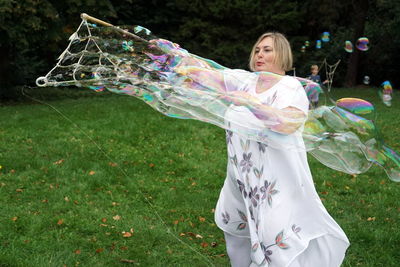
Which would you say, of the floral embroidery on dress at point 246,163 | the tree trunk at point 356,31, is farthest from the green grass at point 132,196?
the tree trunk at point 356,31

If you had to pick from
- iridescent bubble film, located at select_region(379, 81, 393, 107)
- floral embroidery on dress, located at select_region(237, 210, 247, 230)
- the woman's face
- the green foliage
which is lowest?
the green foliage

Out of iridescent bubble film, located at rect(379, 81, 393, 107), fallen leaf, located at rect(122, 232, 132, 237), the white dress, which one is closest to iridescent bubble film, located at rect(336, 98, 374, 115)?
the white dress

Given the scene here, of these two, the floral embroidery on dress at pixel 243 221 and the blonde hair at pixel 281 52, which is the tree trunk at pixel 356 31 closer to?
the blonde hair at pixel 281 52

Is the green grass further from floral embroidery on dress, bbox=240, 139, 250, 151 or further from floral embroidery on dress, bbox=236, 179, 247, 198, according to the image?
floral embroidery on dress, bbox=240, 139, 250, 151

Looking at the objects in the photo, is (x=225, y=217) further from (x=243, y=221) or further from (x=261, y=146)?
(x=261, y=146)

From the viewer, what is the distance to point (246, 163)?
2.81 m

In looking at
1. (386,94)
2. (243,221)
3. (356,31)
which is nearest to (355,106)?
(243,221)

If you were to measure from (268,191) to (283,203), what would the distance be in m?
0.11

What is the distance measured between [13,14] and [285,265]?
10310 mm

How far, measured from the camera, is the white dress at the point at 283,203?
2652 millimetres

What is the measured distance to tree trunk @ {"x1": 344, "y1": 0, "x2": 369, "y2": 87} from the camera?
18.4 m

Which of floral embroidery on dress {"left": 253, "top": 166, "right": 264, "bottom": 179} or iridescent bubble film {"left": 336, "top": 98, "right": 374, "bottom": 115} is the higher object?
iridescent bubble film {"left": 336, "top": 98, "right": 374, "bottom": 115}

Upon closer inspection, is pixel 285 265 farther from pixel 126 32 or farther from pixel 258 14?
pixel 258 14

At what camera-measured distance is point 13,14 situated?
10992 mm
